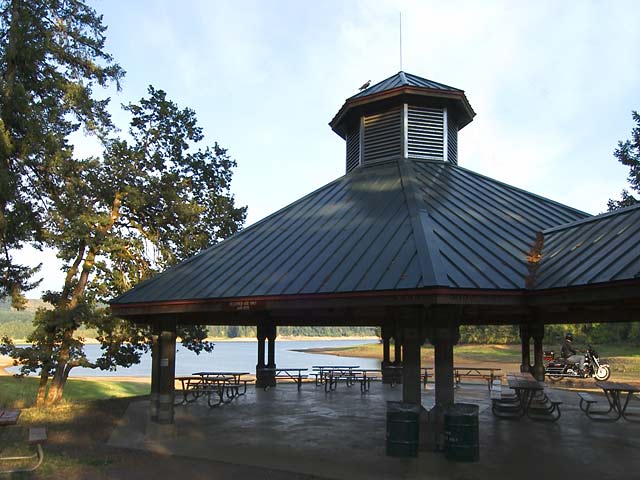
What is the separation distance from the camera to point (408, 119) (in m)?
13.3

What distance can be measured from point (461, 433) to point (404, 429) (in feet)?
2.70

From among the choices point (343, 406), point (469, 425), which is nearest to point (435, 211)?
point (469, 425)

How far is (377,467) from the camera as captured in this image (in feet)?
25.4

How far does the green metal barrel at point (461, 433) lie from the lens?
7672mm

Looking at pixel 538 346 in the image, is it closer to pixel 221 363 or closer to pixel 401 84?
pixel 401 84

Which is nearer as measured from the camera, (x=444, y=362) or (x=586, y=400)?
(x=444, y=362)

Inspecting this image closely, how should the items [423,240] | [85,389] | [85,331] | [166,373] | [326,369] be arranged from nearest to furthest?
[423,240]
[166,373]
[326,369]
[85,389]
[85,331]

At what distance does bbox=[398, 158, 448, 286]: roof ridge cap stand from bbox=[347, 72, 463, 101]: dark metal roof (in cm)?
337

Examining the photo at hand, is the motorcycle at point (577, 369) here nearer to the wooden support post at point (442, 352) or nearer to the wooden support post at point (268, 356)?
the wooden support post at point (268, 356)

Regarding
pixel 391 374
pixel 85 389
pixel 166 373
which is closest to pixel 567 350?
pixel 391 374

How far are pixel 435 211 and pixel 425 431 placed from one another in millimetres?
3710

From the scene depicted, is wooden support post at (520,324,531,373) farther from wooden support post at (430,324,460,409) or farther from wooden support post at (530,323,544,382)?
wooden support post at (430,324,460,409)

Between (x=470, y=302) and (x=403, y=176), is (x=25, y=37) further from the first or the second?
(x=470, y=302)

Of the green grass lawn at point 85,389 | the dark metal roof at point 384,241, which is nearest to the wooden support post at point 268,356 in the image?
the green grass lawn at point 85,389
